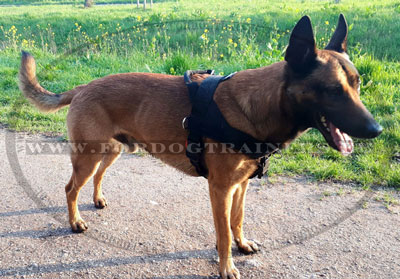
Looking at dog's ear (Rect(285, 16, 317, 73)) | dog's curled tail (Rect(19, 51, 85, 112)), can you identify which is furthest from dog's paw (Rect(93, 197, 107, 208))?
dog's ear (Rect(285, 16, 317, 73))

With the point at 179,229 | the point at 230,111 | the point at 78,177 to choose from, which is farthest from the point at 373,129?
the point at 78,177

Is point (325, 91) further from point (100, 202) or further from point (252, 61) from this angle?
point (252, 61)

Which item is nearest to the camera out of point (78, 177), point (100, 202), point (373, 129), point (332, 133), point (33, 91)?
point (373, 129)

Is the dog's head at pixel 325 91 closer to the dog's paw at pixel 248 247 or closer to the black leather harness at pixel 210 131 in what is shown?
the black leather harness at pixel 210 131

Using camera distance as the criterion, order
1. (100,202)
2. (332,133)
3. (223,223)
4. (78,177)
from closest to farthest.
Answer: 1. (332,133)
2. (223,223)
3. (78,177)
4. (100,202)

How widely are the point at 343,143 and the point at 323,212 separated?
4.34 feet

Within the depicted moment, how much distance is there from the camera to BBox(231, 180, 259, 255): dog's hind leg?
302cm

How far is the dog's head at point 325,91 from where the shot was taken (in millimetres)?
2180

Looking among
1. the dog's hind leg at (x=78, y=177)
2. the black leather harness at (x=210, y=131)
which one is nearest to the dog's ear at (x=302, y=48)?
the black leather harness at (x=210, y=131)

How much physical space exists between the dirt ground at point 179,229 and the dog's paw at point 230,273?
84mm

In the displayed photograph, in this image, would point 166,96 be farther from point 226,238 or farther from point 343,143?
point 343,143

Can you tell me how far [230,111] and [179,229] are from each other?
127 cm

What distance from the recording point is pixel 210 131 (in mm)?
2633

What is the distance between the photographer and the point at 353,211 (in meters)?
3.42
